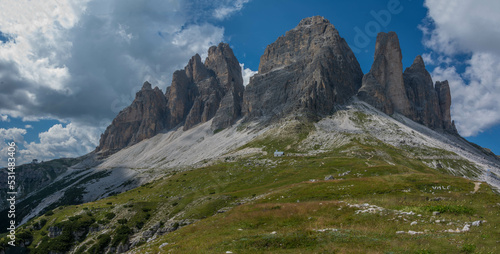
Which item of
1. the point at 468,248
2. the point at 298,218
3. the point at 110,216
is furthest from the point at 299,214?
the point at 110,216

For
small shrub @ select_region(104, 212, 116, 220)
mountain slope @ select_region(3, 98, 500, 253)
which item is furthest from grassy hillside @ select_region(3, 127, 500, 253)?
mountain slope @ select_region(3, 98, 500, 253)

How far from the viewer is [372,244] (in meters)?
17.5

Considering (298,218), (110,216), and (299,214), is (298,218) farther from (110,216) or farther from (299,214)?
(110,216)

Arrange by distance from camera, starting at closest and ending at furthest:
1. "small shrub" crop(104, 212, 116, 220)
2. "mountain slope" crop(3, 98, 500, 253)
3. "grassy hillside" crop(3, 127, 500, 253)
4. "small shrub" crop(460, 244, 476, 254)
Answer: "small shrub" crop(460, 244, 476, 254) < "grassy hillside" crop(3, 127, 500, 253) < "mountain slope" crop(3, 98, 500, 253) < "small shrub" crop(104, 212, 116, 220)

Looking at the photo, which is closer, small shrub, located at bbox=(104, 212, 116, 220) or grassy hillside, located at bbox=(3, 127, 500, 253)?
grassy hillside, located at bbox=(3, 127, 500, 253)

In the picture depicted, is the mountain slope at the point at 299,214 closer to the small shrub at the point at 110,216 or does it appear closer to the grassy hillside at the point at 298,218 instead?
the grassy hillside at the point at 298,218

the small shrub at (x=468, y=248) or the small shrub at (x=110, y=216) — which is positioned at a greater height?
the small shrub at (x=468, y=248)

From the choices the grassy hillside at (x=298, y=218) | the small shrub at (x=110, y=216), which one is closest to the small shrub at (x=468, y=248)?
the grassy hillside at (x=298, y=218)

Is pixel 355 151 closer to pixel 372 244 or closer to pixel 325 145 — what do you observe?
pixel 325 145

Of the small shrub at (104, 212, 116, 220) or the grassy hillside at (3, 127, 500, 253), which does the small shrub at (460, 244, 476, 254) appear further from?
the small shrub at (104, 212, 116, 220)

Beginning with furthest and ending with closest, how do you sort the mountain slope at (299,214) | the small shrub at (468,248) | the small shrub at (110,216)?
the small shrub at (110,216) → the mountain slope at (299,214) → the small shrub at (468,248)

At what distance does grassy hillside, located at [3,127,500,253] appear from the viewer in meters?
19.0

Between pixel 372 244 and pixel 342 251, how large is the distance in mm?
2662

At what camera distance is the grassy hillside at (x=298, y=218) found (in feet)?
62.3
